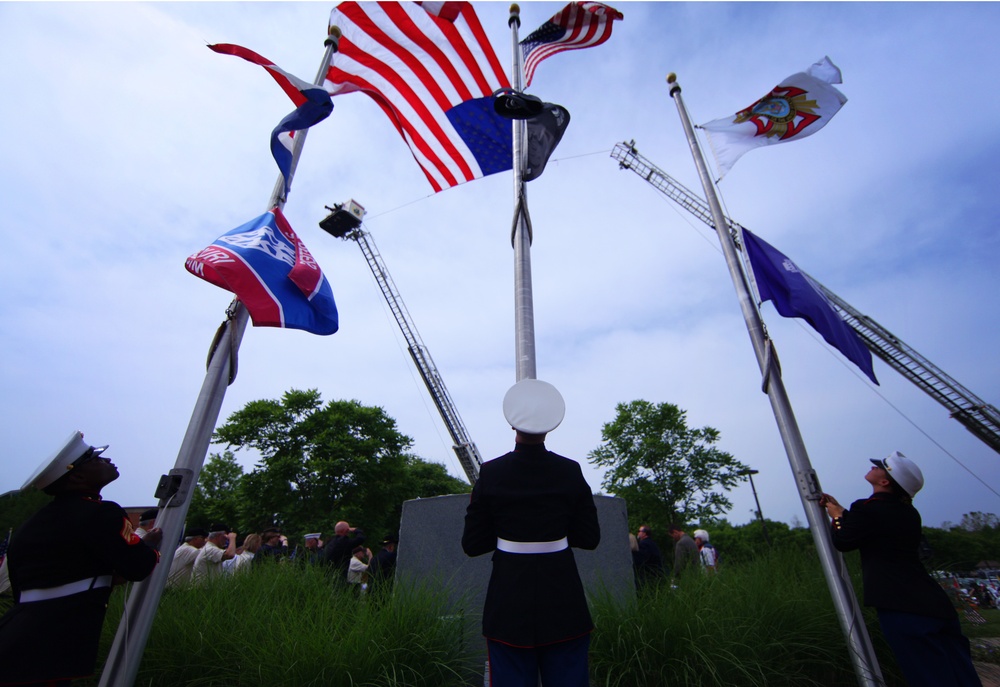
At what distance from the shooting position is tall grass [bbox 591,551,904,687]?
399 cm

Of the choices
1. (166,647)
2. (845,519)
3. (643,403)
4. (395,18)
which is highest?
(643,403)

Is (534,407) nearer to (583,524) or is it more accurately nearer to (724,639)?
(583,524)

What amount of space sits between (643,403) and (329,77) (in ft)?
116

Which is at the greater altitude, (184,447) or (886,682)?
(184,447)

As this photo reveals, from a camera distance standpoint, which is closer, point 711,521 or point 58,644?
point 58,644

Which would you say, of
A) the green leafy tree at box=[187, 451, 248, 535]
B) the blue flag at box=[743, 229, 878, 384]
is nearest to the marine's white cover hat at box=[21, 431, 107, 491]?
the blue flag at box=[743, 229, 878, 384]

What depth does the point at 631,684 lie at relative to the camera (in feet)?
13.0

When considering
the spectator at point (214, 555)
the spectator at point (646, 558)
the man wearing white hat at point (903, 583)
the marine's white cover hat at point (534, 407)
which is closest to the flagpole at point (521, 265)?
the marine's white cover hat at point (534, 407)

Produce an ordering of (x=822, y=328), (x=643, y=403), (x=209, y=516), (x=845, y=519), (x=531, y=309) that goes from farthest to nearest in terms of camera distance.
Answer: (x=643, y=403) → (x=209, y=516) → (x=822, y=328) → (x=531, y=309) → (x=845, y=519)

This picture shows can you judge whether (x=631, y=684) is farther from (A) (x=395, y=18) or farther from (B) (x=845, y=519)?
(A) (x=395, y=18)

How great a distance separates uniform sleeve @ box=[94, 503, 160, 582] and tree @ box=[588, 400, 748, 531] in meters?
34.4

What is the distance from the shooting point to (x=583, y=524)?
3.04 metres

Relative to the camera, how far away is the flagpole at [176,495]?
11.6ft

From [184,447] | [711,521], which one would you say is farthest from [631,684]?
[711,521]
